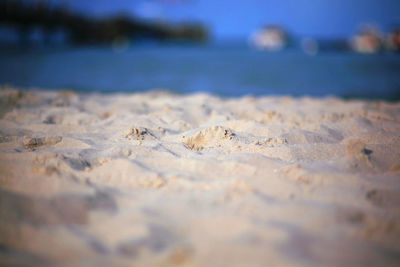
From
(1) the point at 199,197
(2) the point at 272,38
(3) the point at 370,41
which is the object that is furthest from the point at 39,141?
(2) the point at 272,38

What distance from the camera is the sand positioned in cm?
89

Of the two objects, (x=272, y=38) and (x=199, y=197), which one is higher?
(x=272, y=38)

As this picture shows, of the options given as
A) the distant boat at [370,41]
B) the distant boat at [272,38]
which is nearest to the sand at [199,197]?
the distant boat at [370,41]

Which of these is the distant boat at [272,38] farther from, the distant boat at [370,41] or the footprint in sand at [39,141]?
the footprint in sand at [39,141]

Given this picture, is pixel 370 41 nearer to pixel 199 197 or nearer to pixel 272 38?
pixel 272 38

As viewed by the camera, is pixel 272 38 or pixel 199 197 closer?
pixel 199 197

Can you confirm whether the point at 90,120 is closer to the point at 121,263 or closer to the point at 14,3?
the point at 121,263

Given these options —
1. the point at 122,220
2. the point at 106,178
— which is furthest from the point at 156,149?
the point at 122,220

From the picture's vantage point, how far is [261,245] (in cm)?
90

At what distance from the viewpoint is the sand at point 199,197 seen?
891mm

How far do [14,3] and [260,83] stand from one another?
28247 mm

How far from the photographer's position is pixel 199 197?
120 centimetres

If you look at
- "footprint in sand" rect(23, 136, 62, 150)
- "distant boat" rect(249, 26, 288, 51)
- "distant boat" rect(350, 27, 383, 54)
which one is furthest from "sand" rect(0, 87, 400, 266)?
"distant boat" rect(249, 26, 288, 51)

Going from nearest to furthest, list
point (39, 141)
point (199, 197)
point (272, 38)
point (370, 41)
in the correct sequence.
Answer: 1. point (199, 197)
2. point (39, 141)
3. point (370, 41)
4. point (272, 38)
